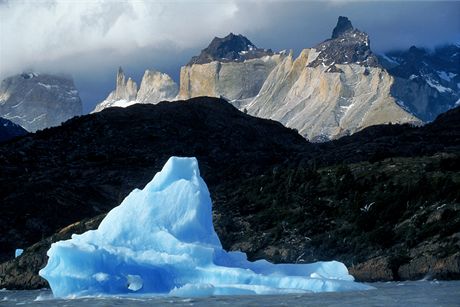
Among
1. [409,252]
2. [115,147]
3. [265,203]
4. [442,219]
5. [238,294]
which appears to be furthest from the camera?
[115,147]

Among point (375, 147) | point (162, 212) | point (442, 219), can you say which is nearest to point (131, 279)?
point (162, 212)

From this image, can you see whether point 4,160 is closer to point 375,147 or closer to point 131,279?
point 375,147

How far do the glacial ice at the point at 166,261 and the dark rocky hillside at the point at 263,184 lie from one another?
17.3 m

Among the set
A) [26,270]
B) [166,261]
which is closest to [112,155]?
[26,270]

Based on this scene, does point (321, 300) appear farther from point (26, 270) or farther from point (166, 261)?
point (26, 270)

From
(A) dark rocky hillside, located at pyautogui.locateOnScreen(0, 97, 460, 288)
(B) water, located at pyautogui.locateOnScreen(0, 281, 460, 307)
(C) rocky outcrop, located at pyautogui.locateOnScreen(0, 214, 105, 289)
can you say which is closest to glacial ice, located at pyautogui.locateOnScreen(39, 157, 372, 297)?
(B) water, located at pyautogui.locateOnScreen(0, 281, 460, 307)

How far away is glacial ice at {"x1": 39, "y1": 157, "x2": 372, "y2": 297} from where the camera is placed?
43.8m

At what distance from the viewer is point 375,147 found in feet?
458

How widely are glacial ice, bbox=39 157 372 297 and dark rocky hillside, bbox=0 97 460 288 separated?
17348mm

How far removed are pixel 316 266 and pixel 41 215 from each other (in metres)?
71.5

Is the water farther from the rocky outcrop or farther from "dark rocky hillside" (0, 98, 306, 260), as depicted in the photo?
"dark rocky hillside" (0, 98, 306, 260)

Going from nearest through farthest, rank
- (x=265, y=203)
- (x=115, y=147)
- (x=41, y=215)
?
(x=265, y=203), (x=41, y=215), (x=115, y=147)

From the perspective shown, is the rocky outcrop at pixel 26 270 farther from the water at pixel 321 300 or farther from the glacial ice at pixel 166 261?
the glacial ice at pixel 166 261

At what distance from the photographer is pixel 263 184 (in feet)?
312
